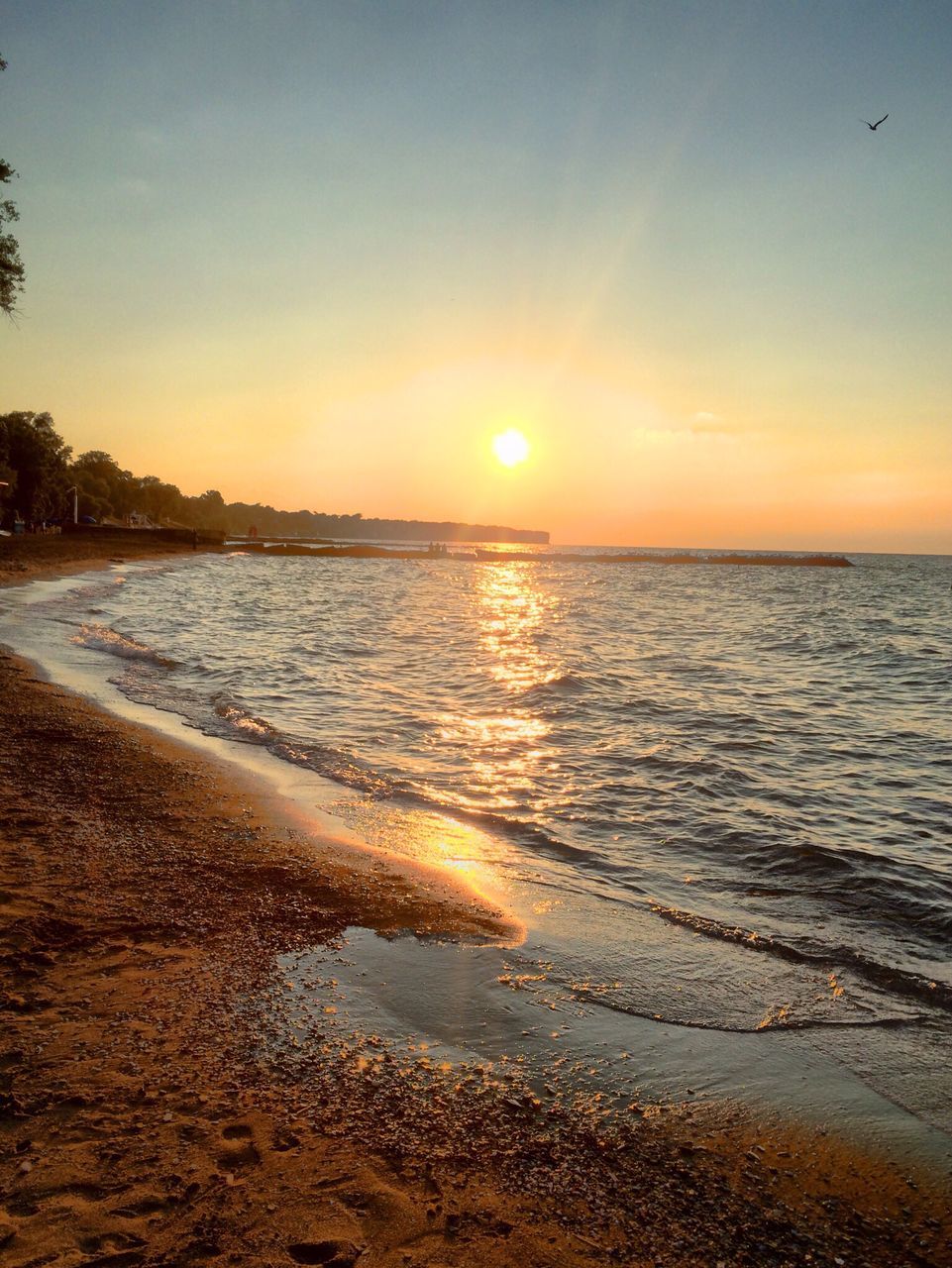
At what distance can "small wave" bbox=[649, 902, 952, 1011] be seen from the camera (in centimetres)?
553

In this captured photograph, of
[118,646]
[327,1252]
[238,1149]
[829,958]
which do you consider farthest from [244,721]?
[327,1252]

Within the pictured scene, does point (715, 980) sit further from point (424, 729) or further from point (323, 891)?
point (424, 729)

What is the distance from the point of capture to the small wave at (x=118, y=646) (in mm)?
19062

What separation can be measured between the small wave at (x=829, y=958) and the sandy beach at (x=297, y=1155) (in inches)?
85.5

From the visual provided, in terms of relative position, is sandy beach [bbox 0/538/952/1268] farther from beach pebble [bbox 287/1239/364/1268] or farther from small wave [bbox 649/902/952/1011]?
small wave [bbox 649/902/952/1011]

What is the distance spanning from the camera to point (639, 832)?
29.0 ft

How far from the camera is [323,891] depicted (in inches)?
250

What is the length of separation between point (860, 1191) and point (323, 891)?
13.4 ft

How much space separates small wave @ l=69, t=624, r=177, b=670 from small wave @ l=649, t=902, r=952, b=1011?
48.5 ft

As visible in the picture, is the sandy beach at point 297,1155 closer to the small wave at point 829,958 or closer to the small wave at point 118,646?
the small wave at point 829,958

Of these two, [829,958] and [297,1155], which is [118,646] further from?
[297,1155]

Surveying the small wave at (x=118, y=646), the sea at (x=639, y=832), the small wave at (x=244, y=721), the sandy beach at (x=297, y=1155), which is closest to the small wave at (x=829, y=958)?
the sea at (x=639, y=832)

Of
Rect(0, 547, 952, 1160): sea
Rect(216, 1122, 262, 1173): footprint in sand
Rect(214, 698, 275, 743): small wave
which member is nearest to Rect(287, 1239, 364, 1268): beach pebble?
Rect(216, 1122, 262, 1173): footprint in sand

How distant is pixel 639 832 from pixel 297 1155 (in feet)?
19.9
